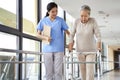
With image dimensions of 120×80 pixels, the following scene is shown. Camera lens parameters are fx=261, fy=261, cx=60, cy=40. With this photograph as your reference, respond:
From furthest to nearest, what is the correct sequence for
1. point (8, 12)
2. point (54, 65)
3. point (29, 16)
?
1. point (29, 16)
2. point (8, 12)
3. point (54, 65)

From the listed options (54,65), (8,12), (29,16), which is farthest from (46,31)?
(29,16)

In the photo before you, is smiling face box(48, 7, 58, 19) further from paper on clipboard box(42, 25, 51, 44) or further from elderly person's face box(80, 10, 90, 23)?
elderly person's face box(80, 10, 90, 23)

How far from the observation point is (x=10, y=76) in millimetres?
3865

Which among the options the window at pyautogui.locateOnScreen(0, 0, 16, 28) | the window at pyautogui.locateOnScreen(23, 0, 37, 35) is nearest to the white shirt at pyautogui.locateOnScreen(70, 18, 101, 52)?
the window at pyautogui.locateOnScreen(0, 0, 16, 28)

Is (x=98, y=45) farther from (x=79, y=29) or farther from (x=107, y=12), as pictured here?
(x=107, y=12)

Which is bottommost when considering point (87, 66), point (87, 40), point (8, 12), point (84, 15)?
point (87, 66)

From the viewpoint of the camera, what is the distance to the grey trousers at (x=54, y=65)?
129 inches

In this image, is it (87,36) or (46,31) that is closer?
(46,31)

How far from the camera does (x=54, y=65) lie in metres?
3.31

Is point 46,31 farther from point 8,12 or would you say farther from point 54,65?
point 8,12

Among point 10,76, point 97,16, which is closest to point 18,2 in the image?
point 10,76

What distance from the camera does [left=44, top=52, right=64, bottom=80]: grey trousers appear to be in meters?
3.28

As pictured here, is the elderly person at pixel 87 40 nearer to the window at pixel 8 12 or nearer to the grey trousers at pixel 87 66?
the grey trousers at pixel 87 66

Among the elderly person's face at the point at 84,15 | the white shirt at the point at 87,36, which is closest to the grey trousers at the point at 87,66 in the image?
the white shirt at the point at 87,36
